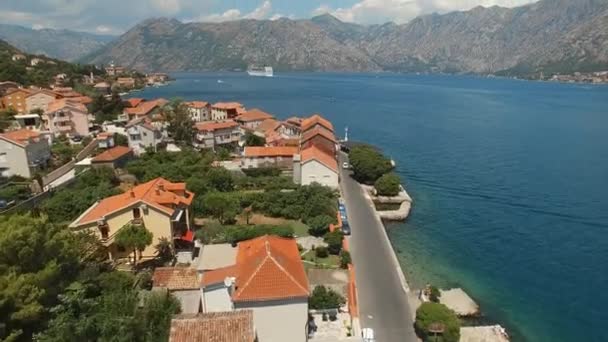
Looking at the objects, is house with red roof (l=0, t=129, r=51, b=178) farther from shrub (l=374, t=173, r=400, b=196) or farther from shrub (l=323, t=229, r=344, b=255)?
shrub (l=374, t=173, r=400, b=196)

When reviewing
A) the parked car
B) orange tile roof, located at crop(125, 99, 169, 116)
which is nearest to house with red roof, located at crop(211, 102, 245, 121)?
orange tile roof, located at crop(125, 99, 169, 116)

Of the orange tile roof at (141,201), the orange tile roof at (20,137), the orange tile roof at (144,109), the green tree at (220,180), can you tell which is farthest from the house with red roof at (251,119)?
the orange tile roof at (141,201)

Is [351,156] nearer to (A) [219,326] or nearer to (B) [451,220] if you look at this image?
(B) [451,220]

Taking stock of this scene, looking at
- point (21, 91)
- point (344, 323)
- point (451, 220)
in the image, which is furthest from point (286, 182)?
point (21, 91)

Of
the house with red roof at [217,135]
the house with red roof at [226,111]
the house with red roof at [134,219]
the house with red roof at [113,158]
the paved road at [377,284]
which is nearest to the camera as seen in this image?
the paved road at [377,284]

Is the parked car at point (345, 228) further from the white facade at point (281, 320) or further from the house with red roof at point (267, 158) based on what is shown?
the house with red roof at point (267, 158)

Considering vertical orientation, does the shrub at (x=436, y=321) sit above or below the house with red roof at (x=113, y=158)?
below

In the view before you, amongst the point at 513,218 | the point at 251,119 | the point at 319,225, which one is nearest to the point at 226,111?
the point at 251,119
